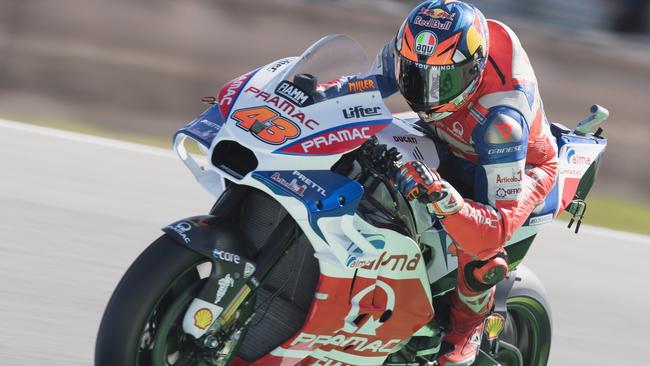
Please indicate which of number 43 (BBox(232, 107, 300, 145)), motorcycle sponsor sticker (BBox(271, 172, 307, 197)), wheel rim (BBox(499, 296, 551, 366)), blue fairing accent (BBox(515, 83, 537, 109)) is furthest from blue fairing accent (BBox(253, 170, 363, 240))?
wheel rim (BBox(499, 296, 551, 366))

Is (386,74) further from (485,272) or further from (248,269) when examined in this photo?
(248,269)

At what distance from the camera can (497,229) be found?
3910 mm

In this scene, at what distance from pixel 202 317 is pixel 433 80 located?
1152 millimetres

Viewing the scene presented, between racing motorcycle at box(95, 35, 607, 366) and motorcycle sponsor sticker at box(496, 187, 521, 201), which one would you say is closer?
racing motorcycle at box(95, 35, 607, 366)

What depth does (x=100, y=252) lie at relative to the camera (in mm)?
5625

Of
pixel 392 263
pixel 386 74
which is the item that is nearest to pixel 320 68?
pixel 386 74

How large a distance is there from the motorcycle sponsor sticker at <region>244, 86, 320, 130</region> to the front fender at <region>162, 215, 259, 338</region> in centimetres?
45

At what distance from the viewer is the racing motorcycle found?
11.8 feet

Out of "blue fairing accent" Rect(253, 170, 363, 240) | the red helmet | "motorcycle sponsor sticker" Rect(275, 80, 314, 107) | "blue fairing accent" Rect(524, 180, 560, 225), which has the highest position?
the red helmet

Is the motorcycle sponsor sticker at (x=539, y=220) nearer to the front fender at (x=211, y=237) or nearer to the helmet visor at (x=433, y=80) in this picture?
the helmet visor at (x=433, y=80)

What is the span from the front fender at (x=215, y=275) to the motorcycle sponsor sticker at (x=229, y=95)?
0.41 meters

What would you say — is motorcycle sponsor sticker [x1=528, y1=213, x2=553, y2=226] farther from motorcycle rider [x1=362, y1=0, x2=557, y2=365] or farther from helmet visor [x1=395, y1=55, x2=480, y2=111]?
helmet visor [x1=395, y1=55, x2=480, y2=111]

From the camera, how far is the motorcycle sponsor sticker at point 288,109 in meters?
3.69

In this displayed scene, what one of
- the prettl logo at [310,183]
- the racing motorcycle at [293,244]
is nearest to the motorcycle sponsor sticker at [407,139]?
the racing motorcycle at [293,244]
